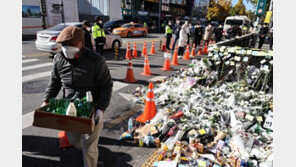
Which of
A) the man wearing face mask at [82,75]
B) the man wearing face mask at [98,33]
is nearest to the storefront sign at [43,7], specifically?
the man wearing face mask at [98,33]

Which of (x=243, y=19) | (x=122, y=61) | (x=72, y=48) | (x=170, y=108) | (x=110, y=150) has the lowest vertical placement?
(x=110, y=150)

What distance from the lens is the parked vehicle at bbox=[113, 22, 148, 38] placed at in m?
21.0

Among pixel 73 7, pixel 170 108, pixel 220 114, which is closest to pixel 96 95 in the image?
pixel 170 108

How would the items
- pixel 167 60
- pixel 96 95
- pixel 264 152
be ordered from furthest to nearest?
pixel 167 60
pixel 264 152
pixel 96 95

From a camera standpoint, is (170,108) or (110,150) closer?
(110,150)

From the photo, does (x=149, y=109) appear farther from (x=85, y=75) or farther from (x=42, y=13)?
(x=42, y=13)

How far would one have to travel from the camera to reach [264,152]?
2.99 meters

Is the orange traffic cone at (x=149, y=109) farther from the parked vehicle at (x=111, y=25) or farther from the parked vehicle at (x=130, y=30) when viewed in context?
the parked vehicle at (x=111, y=25)

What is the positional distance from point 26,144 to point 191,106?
3394 millimetres

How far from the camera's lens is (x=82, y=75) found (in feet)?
7.19

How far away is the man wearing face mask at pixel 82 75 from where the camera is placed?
6.88ft

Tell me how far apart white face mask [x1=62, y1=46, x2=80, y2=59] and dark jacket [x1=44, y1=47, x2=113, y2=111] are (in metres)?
0.05

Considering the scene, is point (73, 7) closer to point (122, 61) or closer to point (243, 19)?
point (122, 61)

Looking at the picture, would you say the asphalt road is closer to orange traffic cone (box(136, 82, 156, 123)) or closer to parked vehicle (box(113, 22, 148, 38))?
Answer: orange traffic cone (box(136, 82, 156, 123))
